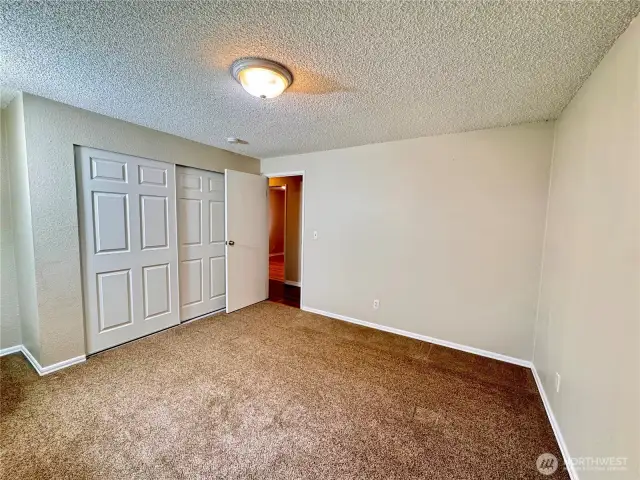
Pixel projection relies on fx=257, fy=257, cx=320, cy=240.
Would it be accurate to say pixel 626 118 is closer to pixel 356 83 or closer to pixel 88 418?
pixel 356 83

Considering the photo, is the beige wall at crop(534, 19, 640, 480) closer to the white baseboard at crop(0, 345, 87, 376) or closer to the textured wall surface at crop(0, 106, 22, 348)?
the white baseboard at crop(0, 345, 87, 376)

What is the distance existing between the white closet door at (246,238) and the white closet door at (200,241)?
0.71 ft

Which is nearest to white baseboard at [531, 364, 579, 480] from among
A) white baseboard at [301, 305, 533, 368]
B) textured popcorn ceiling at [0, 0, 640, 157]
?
white baseboard at [301, 305, 533, 368]

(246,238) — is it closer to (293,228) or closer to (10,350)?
(293,228)

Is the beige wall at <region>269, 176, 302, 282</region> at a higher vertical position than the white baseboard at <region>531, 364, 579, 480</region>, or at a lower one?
higher

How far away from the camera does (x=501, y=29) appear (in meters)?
1.20

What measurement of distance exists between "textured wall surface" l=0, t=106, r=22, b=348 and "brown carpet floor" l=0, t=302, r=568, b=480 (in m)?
0.24

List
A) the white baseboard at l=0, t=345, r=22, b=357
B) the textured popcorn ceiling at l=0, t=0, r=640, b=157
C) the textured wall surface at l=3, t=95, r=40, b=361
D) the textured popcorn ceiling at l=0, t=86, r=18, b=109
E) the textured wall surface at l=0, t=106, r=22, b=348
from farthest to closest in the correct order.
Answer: the white baseboard at l=0, t=345, r=22, b=357
the textured wall surface at l=0, t=106, r=22, b=348
the textured wall surface at l=3, t=95, r=40, b=361
the textured popcorn ceiling at l=0, t=86, r=18, b=109
the textured popcorn ceiling at l=0, t=0, r=640, b=157

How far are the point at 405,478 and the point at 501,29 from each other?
2.25m

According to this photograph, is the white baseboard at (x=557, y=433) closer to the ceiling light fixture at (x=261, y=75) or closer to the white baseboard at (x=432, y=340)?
the white baseboard at (x=432, y=340)

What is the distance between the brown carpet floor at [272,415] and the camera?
4.53 ft

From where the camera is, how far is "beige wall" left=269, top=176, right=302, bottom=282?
5117 millimetres

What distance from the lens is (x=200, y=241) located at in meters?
3.33

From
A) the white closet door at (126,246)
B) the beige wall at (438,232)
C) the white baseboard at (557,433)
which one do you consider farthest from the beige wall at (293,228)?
the white baseboard at (557,433)
